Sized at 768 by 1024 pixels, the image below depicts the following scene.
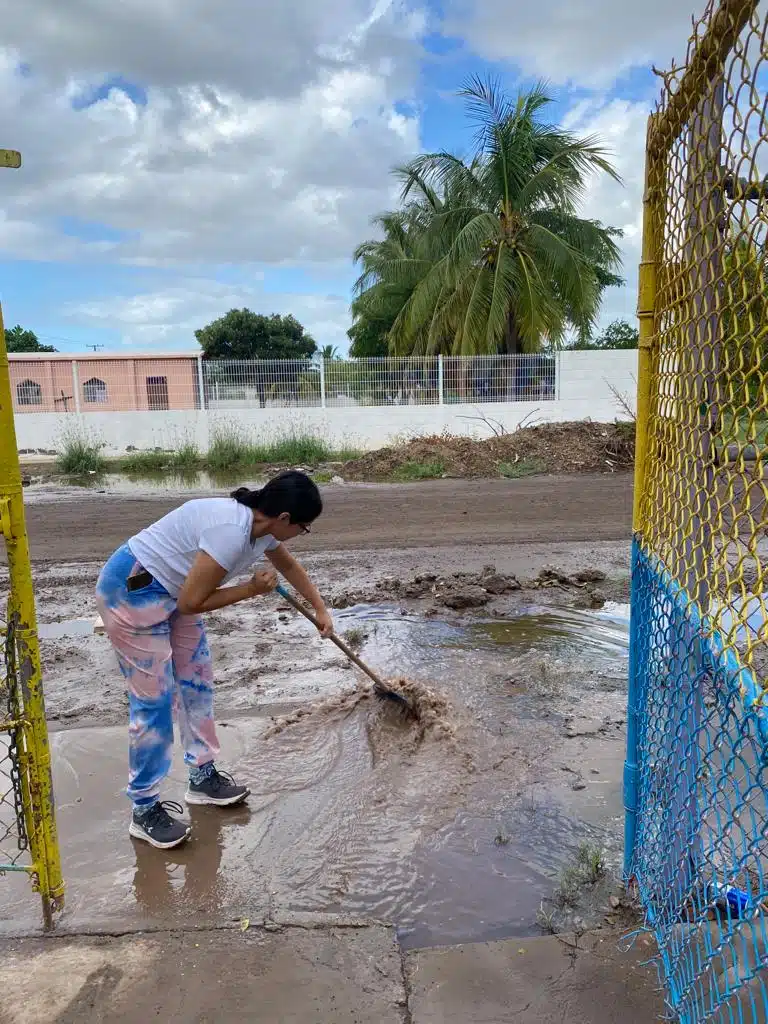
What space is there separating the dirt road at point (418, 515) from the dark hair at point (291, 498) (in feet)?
18.3

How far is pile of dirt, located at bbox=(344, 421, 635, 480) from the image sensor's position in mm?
14953

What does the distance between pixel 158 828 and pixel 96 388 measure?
17143 millimetres

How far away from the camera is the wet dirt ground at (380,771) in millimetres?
2795

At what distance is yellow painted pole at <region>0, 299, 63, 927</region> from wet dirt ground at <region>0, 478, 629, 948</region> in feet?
0.86

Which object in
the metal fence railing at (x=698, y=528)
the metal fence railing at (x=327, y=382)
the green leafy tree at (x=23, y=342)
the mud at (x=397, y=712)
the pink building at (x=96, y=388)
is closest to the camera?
the metal fence railing at (x=698, y=528)

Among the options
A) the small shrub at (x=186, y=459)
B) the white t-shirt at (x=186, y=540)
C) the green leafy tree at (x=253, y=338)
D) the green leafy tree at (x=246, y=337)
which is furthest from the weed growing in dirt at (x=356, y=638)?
the green leafy tree at (x=246, y=337)

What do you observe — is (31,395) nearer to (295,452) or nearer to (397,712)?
(295,452)

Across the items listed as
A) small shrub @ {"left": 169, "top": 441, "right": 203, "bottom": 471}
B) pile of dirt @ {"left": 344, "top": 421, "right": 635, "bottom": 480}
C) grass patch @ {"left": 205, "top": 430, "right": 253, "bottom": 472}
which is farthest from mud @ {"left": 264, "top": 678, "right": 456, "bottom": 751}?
small shrub @ {"left": 169, "top": 441, "right": 203, "bottom": 471}

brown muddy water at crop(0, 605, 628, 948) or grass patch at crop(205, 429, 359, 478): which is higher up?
grass patch at crop(205, 429, 359, 478)

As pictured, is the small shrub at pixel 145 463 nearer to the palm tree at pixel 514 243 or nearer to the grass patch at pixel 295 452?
the grass patch at pixel 295 452

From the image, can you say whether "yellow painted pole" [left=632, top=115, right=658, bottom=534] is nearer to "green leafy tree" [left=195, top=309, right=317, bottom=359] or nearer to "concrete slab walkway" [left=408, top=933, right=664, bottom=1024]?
"concrete slab walkway" [left=408, top=933, right=664, bottom=1024]

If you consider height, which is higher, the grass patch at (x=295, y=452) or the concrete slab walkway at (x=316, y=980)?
the grass patch at (x=295, y=452)

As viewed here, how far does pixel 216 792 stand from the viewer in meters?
3.44

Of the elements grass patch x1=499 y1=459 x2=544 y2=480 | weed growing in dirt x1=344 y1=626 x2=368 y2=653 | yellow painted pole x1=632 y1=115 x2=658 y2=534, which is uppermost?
yellow painted pole x1=632 y1=115 x2=658 y2=534
